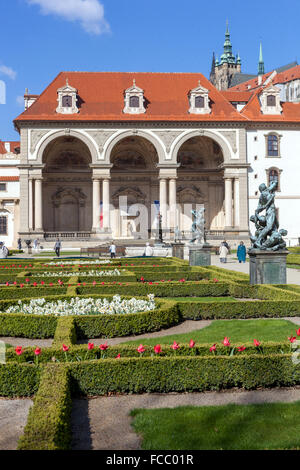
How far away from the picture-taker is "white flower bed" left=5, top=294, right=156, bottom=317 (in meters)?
11.6

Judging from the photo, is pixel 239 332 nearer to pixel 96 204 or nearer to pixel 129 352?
pixel 129 352

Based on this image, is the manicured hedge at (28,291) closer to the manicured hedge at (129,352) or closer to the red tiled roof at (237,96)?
the manicured hedge at (129,352)

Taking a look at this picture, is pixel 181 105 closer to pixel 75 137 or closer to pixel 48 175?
pixel 75 137

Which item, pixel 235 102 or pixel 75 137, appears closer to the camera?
pixel 75 137

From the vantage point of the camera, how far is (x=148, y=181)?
53.2 meters

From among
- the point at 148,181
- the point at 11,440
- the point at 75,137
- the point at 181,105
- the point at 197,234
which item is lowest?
the point at 11,440

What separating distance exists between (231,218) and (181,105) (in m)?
11.9

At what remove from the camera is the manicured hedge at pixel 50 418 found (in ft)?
15.1

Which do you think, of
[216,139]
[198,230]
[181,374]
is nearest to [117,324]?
[181,374]

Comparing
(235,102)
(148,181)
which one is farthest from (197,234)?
(235,102)

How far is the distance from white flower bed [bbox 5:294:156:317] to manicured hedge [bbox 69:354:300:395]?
446 cm

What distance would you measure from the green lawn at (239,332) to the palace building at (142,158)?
35.2 metres

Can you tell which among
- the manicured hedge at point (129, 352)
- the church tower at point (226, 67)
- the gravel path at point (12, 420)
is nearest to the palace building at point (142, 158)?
the manicured hedge at point (129, 352)

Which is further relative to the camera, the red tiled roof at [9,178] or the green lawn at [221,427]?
the red tiled roof at [9,178]
